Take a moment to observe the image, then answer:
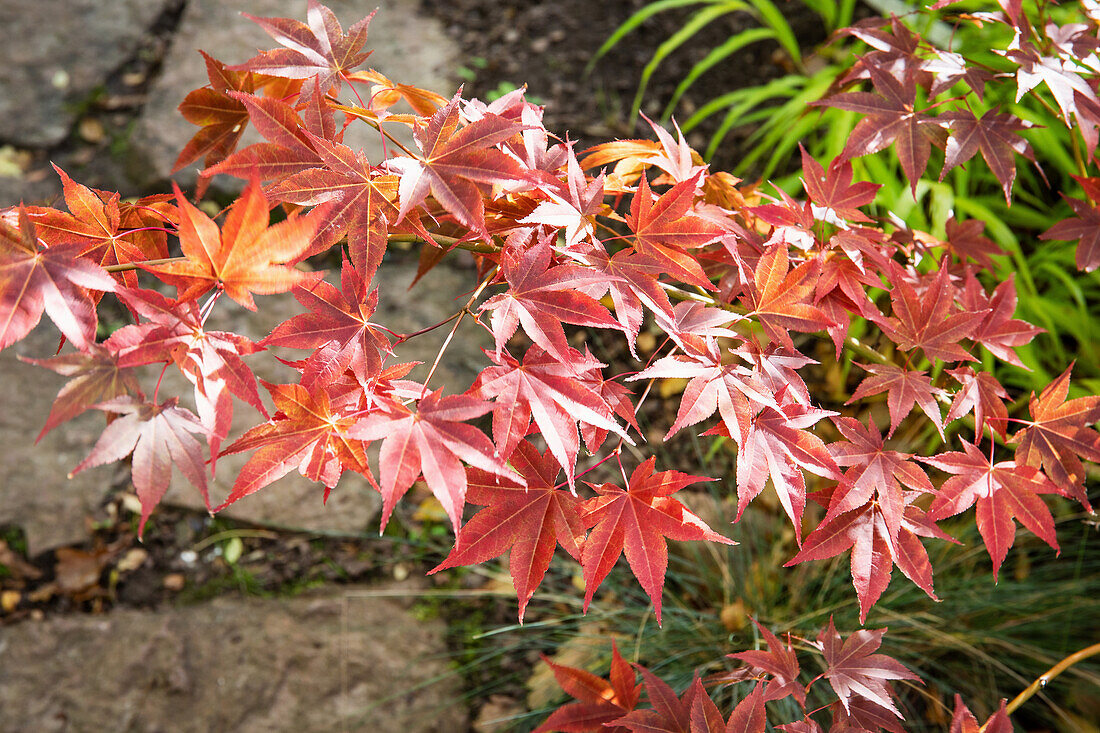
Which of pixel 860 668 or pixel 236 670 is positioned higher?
pixel 860 668

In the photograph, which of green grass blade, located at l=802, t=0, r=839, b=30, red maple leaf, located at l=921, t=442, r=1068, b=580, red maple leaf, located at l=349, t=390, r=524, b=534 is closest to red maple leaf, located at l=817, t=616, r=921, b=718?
red maple leaf, located at l=921, t=442, r=1068, b=580

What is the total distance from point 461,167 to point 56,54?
240 cm

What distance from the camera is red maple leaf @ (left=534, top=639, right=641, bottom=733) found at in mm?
804

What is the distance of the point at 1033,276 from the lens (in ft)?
5.62

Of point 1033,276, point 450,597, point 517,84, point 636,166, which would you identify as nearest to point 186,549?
point 450,597

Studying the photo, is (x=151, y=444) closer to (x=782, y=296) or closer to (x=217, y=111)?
(x=217, y=111)

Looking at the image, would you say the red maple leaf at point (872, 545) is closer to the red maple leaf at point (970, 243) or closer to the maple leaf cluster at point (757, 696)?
the maple leaf cluster at point (757, 696)

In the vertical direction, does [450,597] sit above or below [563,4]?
below

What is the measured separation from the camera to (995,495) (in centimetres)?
78

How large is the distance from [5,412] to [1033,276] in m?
2.62

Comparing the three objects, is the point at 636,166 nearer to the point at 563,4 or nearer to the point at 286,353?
the point at 286,353

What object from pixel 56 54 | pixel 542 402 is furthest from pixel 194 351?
pixel 56 54

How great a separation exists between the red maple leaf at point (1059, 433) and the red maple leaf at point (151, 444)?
2.87ft

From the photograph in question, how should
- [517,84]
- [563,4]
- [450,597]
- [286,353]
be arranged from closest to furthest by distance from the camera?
[450,597] → [286,353] → [517,84] → [563,4]
